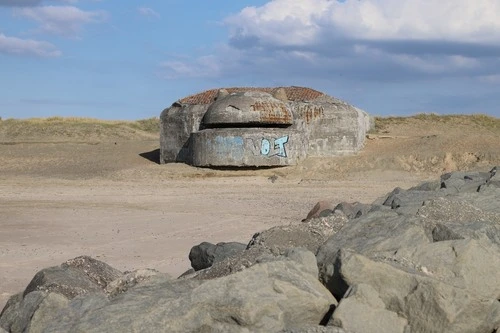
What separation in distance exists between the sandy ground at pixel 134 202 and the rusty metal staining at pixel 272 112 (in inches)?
52.0

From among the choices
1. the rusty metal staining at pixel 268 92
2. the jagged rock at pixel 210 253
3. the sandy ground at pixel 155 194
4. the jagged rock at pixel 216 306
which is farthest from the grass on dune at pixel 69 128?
the jagged rock at pixel 216 306

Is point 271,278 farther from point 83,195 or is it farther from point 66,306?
point 83,195

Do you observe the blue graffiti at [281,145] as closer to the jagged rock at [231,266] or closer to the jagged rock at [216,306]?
the jagged rock at [231,266]

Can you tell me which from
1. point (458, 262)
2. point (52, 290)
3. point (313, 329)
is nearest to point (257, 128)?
point (52, 290)

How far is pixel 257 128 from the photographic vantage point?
21.6 metres

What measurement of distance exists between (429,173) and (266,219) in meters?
8.56

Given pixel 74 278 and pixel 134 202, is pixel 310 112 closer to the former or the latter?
pixel 134 202

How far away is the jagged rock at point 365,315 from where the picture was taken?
411 centimetres

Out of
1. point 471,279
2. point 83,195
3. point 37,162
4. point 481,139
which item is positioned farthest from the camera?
point 37,162

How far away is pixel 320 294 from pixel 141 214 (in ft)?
32.8

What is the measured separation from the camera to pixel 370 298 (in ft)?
14.1

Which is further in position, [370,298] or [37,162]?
[37,162]

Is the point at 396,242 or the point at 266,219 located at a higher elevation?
the point at 396,242

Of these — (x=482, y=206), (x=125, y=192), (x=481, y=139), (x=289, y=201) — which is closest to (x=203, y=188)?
(x=125, y=192)
